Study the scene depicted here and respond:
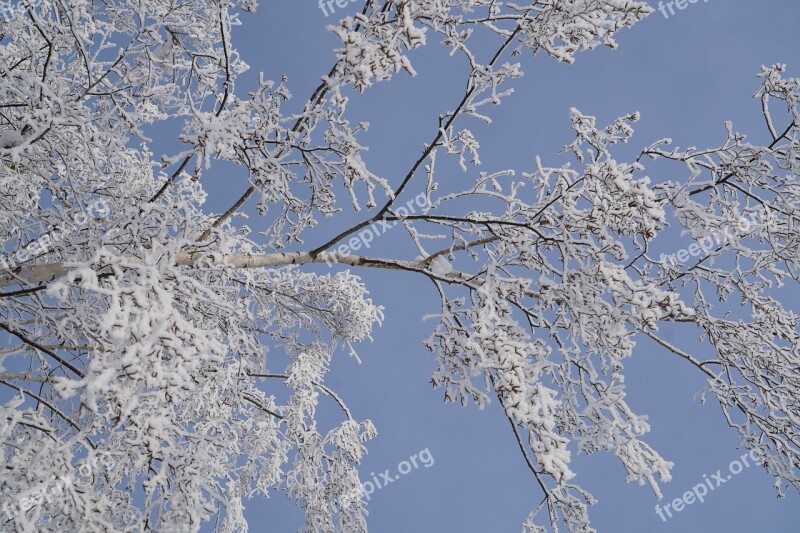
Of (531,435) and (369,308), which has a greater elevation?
(369,308)

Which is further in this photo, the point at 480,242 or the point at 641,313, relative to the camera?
the point at 480,242

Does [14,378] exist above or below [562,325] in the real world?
above

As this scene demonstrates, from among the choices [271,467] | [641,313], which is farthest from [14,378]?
[641,313]

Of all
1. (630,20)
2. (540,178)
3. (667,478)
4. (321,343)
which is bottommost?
(667,478)

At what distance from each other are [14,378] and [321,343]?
4.02 metres

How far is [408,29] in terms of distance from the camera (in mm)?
2564

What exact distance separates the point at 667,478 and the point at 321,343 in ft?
19.3

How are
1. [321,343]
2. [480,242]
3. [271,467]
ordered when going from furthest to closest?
[321,343] → [271,467] → [480,242]

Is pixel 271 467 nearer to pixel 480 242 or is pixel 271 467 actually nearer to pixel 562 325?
pixel 480 242

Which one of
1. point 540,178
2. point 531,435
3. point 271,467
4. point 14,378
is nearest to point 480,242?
point 540,178

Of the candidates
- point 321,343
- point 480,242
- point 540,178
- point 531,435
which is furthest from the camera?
point 321,343

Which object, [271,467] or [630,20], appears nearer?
[630,20]

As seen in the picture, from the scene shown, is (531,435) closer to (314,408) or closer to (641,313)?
(641,313)

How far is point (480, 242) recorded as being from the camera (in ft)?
14.3
